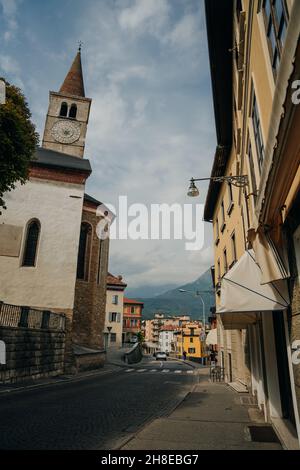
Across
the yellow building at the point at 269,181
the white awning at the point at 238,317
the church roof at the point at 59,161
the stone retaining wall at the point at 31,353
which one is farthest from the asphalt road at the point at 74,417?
the church roof at the point at 59,161

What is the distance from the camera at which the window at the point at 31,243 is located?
2100 centimetres

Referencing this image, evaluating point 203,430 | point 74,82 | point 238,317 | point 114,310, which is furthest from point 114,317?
point 203,430

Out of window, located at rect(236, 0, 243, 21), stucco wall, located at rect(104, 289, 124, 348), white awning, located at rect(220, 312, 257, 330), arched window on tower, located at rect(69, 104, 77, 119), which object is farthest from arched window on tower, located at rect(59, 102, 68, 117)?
white awning, located at rect(220, 312, 257, 330)

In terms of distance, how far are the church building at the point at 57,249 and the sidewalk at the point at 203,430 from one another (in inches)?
491

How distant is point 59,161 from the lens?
82.2ft

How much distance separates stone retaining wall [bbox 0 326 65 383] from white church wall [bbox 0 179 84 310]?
3.21 meters

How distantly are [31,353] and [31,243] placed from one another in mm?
8996

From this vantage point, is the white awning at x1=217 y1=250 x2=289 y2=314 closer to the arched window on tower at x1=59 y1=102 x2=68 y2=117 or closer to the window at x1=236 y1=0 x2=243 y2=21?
the window at x1=236 y1=0 x2=243 y2=21

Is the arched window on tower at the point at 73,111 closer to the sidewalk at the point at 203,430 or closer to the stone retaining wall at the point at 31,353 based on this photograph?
the stone retaining wall at the point at 31,353

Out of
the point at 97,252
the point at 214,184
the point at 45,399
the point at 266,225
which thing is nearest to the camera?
the point at 266,225

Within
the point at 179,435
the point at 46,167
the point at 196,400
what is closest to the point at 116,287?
the point at 46,167
